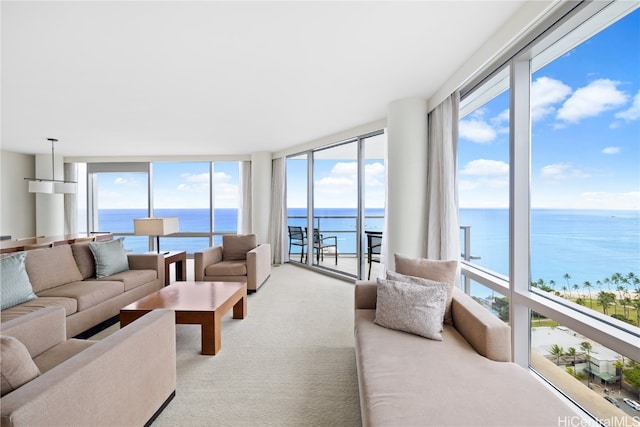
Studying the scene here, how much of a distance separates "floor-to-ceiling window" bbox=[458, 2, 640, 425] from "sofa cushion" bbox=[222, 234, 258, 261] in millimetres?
3746

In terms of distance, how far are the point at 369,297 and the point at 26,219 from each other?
821cm

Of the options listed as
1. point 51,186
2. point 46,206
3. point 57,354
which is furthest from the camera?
point 46,206

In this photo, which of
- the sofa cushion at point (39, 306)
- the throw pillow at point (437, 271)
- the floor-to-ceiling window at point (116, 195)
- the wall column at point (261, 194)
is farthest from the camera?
the floor-to-ceiling window at point (116, 195)

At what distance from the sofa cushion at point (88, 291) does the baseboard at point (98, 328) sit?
25 cm

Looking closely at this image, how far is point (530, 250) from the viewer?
7.56 ft

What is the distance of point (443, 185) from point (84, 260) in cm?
421

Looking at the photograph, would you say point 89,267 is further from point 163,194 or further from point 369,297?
point 163,194

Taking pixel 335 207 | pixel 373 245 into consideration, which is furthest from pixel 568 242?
pixel 335 207

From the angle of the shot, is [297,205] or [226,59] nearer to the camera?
[226,59]

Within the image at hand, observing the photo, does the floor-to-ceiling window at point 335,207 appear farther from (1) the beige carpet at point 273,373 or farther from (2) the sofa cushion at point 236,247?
(1) the beige carpet at point 273,373

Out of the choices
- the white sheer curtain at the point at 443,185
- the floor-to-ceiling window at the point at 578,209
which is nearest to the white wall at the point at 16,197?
the white sheer curtain at the point at 443,185

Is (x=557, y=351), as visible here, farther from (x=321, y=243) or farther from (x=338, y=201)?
(x=321, y=243)

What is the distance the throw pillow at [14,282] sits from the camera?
2.51 meters

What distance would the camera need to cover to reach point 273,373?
2277 millimetres
